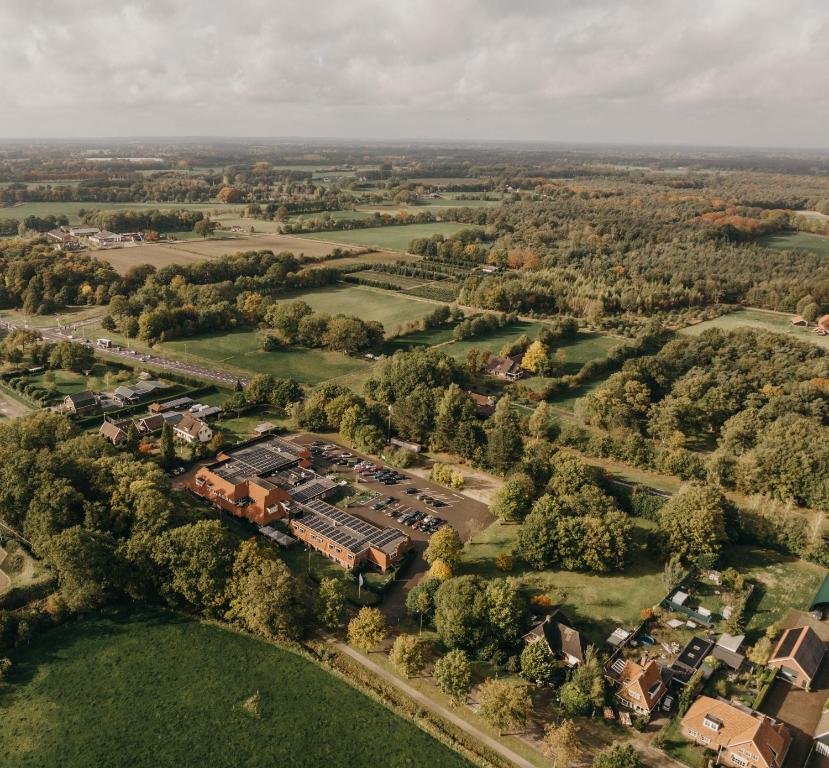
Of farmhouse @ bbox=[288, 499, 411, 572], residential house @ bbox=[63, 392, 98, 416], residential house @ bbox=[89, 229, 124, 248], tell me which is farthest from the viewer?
residential house @ bbox=[89, 229, 124, 248]

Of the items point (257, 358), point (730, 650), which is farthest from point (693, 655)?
point (257, 358)

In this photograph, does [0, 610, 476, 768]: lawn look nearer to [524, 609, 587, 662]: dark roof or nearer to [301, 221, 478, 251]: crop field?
[524, 609, 587, 662]: dark roof

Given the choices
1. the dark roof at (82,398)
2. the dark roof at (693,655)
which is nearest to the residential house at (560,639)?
the dark roof at (693,655)

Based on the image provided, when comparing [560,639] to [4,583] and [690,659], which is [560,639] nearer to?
[690,659]

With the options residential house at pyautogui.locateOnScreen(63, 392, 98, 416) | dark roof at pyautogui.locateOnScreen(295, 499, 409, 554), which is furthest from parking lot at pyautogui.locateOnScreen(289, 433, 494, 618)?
residential house at pyautogui.locateOnScreen(63, 392, 98, 416)

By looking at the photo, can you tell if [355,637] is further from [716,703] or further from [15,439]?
[15,439]

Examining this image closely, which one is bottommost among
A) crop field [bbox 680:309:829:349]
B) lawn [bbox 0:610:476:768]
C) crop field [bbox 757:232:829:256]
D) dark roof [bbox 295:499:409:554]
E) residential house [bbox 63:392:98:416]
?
lawn [bbox 0:610:476:768]

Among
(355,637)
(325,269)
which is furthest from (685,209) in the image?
(355,637)
